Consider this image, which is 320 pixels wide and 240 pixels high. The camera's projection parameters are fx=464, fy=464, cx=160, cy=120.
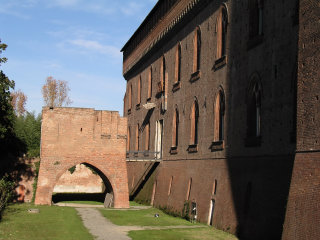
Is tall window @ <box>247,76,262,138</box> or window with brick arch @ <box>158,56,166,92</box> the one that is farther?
window with brick arch @ <box>158,56,166,92</box>

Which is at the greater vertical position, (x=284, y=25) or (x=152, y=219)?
(x=284, y=25)

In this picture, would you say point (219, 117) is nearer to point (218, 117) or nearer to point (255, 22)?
point (218, 117)

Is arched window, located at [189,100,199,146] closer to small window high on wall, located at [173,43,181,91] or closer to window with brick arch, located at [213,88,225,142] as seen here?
window with brick arch, located at [213,88,225,142]

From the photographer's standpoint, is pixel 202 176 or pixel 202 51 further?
pixel 202 51

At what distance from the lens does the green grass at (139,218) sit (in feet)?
68.5

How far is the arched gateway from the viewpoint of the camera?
2777 cm

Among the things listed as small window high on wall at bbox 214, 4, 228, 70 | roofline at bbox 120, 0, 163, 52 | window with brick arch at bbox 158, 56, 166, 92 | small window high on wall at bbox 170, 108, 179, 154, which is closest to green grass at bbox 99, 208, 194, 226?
small window high on wall at bbox 170, 108, 179, 154

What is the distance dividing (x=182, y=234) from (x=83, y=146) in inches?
496

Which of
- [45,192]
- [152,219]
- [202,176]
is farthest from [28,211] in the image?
[202,176]

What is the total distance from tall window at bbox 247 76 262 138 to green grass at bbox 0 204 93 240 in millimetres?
7361

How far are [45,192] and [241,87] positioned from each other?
14336 millimetres

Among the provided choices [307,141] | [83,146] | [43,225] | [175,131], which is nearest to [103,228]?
[43,225]

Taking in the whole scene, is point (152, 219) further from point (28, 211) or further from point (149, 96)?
point (149, 96)

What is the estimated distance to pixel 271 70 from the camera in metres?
16.8
